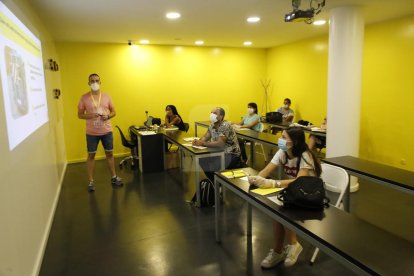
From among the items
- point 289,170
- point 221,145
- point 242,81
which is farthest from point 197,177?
point 242,81

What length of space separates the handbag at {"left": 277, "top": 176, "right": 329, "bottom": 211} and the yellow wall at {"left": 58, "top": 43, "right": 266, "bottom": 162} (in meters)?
5.43

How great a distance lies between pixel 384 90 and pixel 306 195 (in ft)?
13.9

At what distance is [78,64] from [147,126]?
1982 millimetres

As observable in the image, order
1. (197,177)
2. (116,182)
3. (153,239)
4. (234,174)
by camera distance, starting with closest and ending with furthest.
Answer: (234,174)
(153,239)
(197,177)
(116,182)

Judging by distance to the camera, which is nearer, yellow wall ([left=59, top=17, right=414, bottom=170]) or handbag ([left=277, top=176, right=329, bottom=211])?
handbag ([left=277, top=176, right=329, bottom=211])

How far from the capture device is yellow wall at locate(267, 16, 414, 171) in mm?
4707

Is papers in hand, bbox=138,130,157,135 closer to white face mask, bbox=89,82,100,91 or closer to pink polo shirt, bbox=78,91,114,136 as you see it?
pink polo shirt, bbox=78,91,114,136

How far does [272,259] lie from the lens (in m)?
2.42

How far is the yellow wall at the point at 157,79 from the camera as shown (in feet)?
20.3

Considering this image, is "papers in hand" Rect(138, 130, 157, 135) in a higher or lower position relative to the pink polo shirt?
lower

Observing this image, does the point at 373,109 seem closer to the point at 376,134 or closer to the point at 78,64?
the point at 376,134

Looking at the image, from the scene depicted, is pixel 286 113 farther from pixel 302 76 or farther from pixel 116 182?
pixel 116 182

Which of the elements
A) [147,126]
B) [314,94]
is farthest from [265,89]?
[147,126]

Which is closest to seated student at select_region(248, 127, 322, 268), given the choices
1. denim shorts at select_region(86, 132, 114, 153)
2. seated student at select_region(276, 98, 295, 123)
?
denim shorts at select_region(86, 132, 114, 153)
